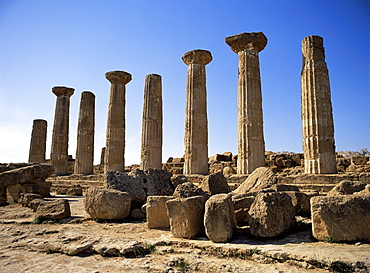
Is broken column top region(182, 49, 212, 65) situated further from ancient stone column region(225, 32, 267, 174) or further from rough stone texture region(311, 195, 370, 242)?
rough stone texture region(311, 195, 370, 242)

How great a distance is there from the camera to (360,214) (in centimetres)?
448

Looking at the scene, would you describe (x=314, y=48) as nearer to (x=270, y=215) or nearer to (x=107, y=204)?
(x=270, y=215)

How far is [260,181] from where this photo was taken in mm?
7672

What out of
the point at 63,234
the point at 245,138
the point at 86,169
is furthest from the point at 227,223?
the point at 86,169

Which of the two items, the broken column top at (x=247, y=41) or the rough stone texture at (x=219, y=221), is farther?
the broken column top at (x=247, y=41)

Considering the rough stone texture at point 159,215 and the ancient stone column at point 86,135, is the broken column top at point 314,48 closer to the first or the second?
the rough stone texture at point 159,215

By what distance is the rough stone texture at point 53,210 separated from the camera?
7.61m

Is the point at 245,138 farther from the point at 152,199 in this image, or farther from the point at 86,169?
the point at 86,169

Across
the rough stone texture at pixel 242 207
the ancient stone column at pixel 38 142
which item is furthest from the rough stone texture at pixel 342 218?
the ancient stone column at pixel 38 142

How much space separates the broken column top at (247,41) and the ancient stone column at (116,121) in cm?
839

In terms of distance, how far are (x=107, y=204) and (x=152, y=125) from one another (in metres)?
11.2

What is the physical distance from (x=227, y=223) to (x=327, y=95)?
10362mm

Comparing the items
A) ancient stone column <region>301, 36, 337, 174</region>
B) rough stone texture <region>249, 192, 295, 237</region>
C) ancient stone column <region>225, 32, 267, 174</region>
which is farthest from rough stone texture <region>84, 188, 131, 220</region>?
ancient stone column <region>301, 36, 337, 174</region>

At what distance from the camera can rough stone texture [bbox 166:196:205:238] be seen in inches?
213
